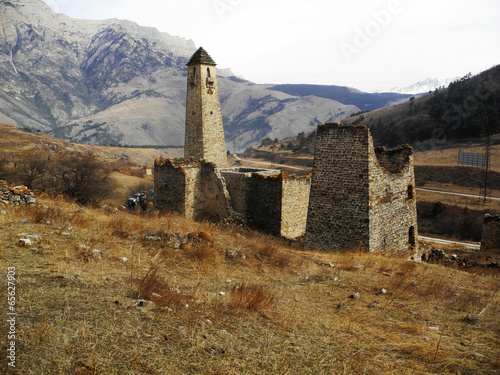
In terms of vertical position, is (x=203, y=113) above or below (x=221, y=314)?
above

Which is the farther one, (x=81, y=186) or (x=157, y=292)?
(x=81, y=186)

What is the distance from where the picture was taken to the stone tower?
60.8ft

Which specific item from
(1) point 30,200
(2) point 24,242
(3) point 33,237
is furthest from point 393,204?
(1) point 30,200

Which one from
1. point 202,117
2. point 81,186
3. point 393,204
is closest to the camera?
point 393,204

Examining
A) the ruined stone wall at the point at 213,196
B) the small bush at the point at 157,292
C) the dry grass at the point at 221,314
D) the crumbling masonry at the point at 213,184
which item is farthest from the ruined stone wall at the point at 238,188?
the small bush at the point at 157,292

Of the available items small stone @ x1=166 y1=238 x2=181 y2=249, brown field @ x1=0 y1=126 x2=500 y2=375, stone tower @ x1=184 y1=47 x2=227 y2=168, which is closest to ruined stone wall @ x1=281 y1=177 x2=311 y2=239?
brown field @ x1=0 y1=126 x2=500 y2=375

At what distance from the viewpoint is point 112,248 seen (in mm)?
8070

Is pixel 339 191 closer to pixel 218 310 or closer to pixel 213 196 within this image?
pixel 218 310

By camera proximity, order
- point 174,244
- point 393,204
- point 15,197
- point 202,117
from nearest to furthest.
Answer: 1. point 174,244
2. point 15,197
3. point 393,204
4. point 202,117

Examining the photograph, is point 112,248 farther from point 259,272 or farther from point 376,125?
point 376,125

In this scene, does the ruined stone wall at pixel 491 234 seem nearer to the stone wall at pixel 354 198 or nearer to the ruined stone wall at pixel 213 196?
the stone wall at pixel 354 198

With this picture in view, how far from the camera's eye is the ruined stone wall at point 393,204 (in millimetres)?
10859

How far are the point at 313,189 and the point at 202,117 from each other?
29.2ft

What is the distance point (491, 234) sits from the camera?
17.9m
